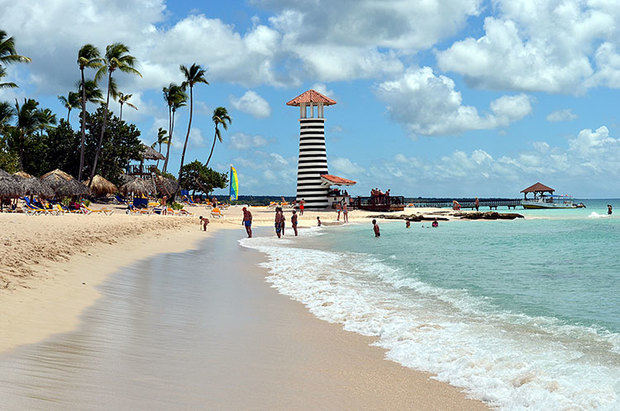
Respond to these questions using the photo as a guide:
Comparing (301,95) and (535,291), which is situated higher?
(301,95)

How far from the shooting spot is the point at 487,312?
342 inches

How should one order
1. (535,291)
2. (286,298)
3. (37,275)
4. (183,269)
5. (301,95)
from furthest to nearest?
(301,95) < (183,269) < (535,291) < (286,298) < (37,275)

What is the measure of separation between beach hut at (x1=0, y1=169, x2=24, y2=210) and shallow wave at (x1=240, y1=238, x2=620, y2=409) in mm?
26193

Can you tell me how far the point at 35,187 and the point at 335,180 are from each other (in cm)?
2468

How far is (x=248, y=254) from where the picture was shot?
1775cm

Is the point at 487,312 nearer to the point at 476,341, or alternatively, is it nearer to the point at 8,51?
the point at 476,341

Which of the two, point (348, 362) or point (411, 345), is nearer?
point (348, 362)

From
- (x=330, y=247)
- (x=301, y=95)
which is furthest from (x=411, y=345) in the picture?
(x=301, y=95)

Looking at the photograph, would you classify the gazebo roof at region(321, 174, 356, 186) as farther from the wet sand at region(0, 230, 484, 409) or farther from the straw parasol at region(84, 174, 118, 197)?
the wet sand at region(0, 230, 484, 409)

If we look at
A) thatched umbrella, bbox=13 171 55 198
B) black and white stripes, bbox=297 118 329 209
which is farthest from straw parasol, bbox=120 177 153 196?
black and white stripes, bbox=297 118 329 209

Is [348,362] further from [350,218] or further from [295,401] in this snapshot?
[350,218]

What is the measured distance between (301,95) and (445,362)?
150ft

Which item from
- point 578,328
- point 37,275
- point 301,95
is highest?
point 301,95

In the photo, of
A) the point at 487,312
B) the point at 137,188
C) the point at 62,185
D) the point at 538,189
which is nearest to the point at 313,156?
the point at 137,188
